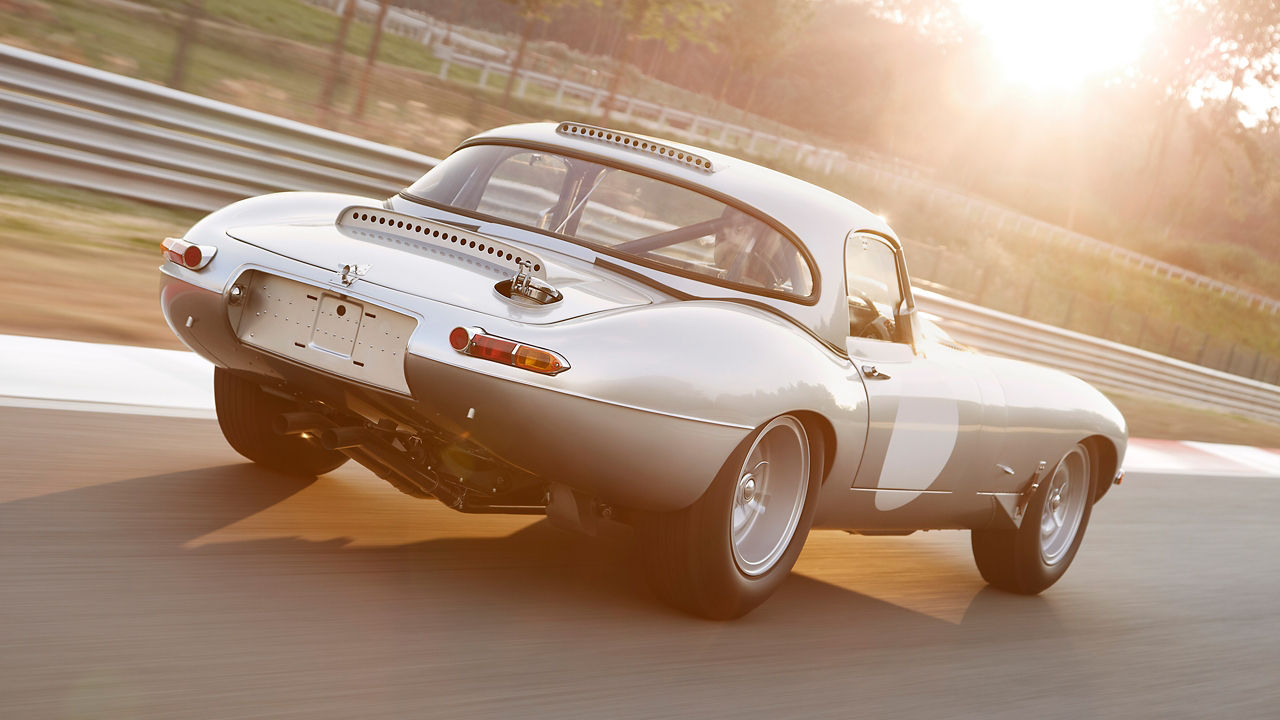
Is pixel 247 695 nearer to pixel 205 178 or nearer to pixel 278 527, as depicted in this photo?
pixel 278 527


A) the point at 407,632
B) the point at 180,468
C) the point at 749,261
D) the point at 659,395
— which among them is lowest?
the point at 180,468

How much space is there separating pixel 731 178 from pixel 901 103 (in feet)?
287

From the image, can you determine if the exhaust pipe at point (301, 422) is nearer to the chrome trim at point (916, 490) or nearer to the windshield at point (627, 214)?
the windshield at point (627, 214)

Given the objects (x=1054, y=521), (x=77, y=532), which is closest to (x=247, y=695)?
(x=77, y=532)

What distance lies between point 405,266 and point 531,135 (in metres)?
1.28

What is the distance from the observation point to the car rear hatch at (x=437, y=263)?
3705 millimetres

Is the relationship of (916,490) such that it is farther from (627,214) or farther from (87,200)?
(87,200)

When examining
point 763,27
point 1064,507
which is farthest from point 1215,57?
point 1064,507

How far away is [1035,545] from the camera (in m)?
6.04

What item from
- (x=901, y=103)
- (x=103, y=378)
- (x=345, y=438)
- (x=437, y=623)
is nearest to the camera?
(x=437, y=623)

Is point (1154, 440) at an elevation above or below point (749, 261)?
below

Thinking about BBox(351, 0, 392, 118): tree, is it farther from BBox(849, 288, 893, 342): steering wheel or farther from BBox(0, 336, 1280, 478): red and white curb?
BBox(849, 288, 893, 342): steering wheel

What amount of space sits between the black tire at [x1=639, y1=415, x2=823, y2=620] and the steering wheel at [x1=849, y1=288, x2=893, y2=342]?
0.76 meters

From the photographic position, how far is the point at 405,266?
383 cm
